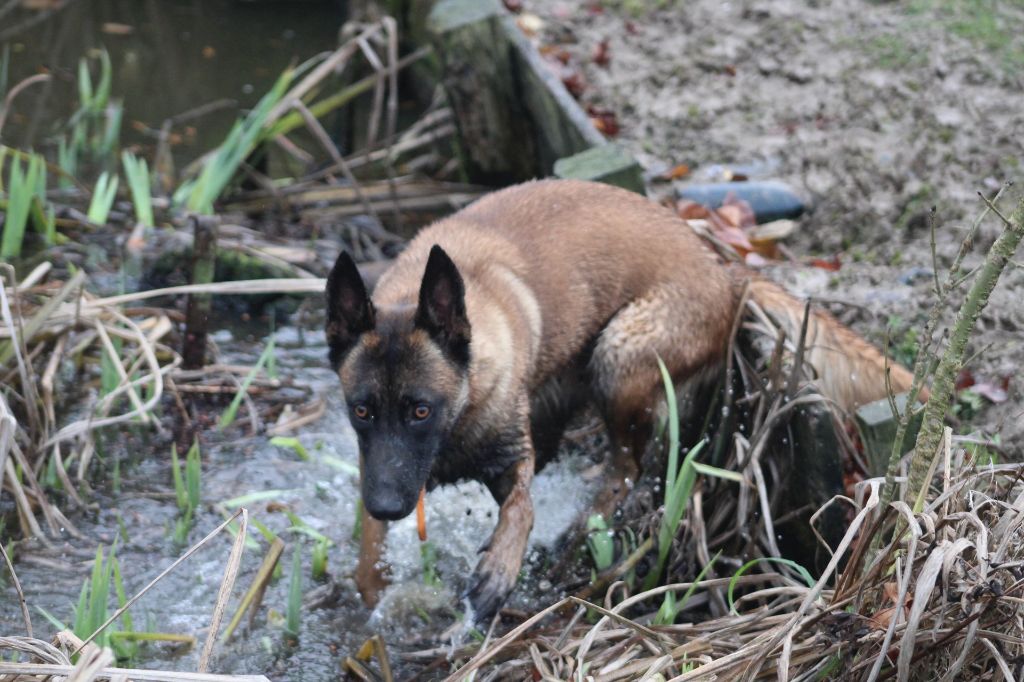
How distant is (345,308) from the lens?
3740mm

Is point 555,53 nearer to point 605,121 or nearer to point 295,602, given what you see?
point 605,121

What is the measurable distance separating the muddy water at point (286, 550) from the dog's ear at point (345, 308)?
1078 millimetres

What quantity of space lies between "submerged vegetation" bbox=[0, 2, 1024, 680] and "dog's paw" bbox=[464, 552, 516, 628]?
0.36ft

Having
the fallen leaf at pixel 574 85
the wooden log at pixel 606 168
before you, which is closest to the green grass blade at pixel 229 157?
the wooden log at pixel 606 168

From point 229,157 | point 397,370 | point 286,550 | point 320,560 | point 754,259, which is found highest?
point 397,370

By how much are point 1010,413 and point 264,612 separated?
2.91m

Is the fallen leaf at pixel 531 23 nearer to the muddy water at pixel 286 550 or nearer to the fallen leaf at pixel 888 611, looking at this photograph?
the muddy water at pixel 286 550

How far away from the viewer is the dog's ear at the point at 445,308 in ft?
12.1

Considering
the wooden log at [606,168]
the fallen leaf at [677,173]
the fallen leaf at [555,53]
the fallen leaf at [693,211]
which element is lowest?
the fallen leaf at [677,173]

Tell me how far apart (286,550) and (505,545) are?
1.11 meters

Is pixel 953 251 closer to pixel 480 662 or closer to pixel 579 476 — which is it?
pixel 579 476

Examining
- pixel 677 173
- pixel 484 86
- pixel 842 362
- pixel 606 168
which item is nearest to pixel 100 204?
pixel 484 86

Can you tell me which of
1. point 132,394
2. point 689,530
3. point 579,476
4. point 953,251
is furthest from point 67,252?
point 953,251

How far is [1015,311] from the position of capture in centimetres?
474
